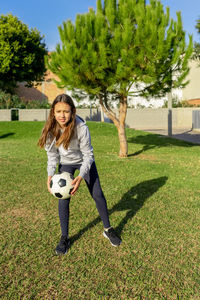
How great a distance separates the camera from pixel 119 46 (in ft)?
30.2

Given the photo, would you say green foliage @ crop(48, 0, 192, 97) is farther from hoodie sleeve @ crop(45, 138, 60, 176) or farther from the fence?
the fence

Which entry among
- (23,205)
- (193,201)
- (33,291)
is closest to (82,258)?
(33,291)

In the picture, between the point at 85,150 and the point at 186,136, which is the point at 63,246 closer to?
the point at 85,150

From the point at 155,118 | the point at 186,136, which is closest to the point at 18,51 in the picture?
the point at 155,118

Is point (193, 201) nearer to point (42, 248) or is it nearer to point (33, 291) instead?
point (42, 248)

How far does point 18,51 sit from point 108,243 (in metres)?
28.2

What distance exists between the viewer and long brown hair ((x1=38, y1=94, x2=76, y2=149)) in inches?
128

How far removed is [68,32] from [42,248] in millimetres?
7930

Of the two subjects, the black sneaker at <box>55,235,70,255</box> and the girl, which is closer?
the girl

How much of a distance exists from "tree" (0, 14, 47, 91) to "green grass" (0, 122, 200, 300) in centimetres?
2348

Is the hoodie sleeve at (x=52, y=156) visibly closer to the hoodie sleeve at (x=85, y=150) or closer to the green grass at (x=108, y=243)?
the hoodie sleeve at (x=85, y=150)

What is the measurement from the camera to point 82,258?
10.7 ft

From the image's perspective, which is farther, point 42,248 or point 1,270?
point 42,248

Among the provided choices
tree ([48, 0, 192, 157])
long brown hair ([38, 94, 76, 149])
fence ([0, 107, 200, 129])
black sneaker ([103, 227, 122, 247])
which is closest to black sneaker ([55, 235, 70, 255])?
black sneaker ([103, 227, 122, 247])
